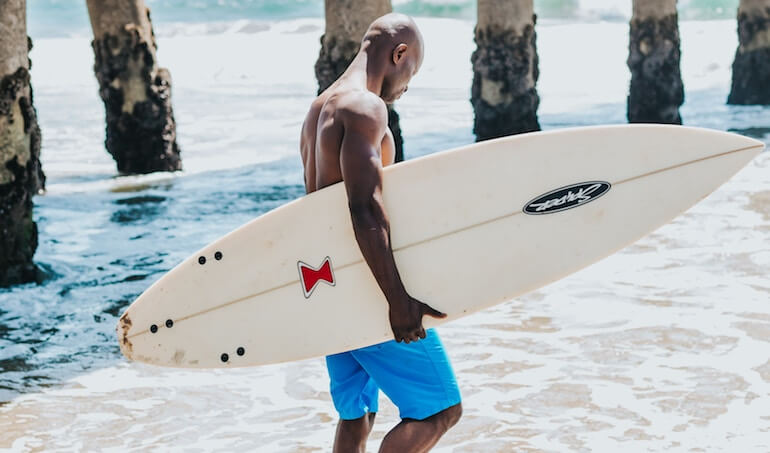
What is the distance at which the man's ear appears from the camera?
2.94 meters

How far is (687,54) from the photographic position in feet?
98.7

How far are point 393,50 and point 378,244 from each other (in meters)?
0.55

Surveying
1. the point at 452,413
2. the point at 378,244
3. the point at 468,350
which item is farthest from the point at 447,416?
the point at 468,350

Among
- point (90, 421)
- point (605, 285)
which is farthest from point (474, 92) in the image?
point (90, 421)

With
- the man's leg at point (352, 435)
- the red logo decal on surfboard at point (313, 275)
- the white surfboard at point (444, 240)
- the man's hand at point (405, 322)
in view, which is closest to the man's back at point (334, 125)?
the white surfboard at point (444, 240)

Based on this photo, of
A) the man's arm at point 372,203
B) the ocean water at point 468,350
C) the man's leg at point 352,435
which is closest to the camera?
the man's arm at point 372,203

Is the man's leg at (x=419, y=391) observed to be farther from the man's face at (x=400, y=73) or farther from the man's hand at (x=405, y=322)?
the man's face at (x=400, y=73)

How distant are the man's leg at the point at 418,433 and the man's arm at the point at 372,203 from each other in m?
0.22

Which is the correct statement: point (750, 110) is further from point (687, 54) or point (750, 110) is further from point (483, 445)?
point (687, 54)

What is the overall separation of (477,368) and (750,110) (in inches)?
460

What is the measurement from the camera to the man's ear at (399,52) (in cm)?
294

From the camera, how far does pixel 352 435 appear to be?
3072 mm

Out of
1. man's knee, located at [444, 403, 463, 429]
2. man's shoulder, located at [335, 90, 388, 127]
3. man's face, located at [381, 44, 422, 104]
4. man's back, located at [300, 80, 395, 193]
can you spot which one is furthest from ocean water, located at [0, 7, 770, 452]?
man's shoulder, located at [335, 90, 388, 127]

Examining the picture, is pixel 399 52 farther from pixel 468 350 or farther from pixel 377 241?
pixel 468 350
